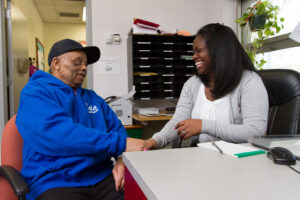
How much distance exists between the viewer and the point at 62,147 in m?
1.06

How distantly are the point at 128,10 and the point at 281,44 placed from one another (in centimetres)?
191

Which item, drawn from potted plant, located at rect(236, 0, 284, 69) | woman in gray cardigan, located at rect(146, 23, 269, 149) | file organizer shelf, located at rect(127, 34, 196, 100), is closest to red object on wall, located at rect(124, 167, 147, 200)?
woman in gray cardigan, located at rect(146, 23, 269, 149)

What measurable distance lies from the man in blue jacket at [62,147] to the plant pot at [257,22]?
2190 mm

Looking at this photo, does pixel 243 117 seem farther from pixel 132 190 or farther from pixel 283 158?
pixel 132 190

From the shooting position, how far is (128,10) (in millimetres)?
3264

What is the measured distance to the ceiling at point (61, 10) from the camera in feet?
16.9

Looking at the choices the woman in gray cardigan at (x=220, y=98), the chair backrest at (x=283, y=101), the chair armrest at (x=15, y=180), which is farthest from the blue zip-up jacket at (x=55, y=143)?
the chair backrest at (x=283, y=101)

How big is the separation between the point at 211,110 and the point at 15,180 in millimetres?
1010

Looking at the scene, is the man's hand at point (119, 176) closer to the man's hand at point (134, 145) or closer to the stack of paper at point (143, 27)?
the man's hand at point (134, 145)

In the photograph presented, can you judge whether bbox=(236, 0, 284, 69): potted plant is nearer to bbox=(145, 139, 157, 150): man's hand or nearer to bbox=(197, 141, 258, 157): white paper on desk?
bbox=(145, 139, 157, 150): man's hand

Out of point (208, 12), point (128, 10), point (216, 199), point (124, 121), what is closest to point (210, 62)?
point (216, 199)

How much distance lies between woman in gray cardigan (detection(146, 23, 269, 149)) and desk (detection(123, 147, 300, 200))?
383 mm

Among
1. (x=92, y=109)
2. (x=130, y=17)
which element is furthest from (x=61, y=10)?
(x=92, y=109)

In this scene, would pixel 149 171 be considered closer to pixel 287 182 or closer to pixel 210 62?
pixel 287 182
